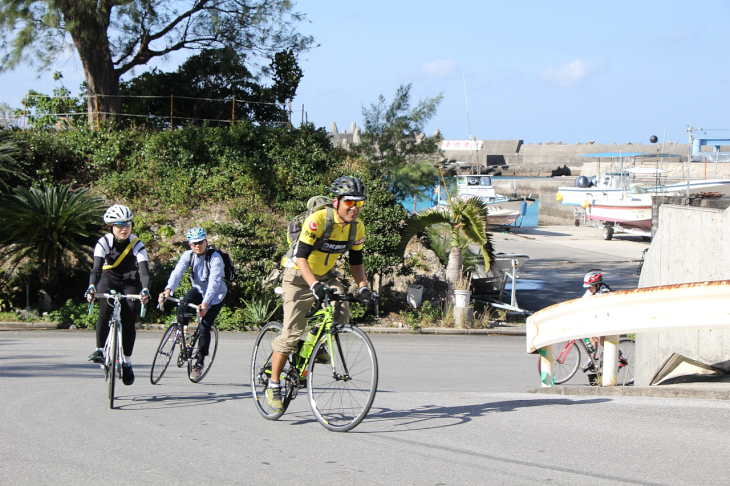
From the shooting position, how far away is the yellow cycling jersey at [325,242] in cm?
554

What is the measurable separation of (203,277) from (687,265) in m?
6.25

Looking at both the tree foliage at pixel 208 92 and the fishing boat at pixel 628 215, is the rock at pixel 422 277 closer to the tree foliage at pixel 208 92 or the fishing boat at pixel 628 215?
the tree foliage at pixel 208 92

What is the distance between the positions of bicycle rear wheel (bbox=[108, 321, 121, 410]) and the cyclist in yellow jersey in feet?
5.61

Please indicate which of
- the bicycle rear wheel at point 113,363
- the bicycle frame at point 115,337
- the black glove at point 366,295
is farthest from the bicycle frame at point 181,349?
the black glove at point 366,295

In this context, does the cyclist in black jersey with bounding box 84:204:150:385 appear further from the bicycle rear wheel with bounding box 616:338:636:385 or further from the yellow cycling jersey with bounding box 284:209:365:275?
the bicycle rear wheel with bounding box 616:338:636:385

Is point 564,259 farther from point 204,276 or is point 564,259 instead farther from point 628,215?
point 204,276

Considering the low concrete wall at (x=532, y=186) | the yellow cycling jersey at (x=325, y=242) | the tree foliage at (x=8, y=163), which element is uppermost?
the low concrete wall at (x=532, y=186)

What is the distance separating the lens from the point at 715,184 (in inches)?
1303

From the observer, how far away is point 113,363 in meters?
6.71

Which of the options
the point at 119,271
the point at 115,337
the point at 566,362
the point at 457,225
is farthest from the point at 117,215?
the point at 457,225

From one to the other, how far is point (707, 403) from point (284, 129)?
17526 mm

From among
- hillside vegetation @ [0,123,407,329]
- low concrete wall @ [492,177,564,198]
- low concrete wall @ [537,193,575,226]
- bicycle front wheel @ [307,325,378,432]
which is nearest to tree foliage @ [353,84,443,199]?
hillside vegetation @ [0,123,407,329]

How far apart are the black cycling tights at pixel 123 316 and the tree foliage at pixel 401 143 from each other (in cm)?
1336

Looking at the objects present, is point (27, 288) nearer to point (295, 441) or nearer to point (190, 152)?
point (190, 152)
